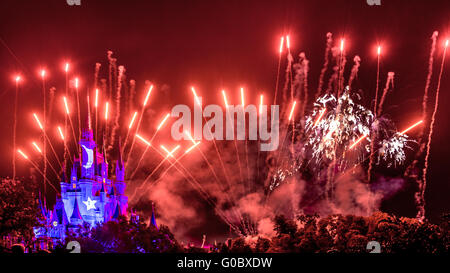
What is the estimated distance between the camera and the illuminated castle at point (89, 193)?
99625 mm

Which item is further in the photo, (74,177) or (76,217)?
(74,177)

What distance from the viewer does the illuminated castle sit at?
99.6 meters

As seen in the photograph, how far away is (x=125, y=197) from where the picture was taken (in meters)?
109

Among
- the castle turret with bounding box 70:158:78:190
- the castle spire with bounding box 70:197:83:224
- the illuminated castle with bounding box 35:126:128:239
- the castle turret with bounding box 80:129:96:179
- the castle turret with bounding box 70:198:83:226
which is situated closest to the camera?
the castle turret with bounding box 70:198:83:226

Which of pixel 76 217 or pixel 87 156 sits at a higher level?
pixel 87 156

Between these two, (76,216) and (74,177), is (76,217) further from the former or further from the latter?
(74,177)

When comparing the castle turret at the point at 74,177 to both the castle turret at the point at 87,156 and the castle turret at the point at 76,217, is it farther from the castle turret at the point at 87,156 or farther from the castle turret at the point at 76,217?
the castle turret at the point at 76,217

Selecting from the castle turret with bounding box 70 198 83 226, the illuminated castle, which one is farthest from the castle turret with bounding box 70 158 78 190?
the castle turret with bounding box 70 198 83 226

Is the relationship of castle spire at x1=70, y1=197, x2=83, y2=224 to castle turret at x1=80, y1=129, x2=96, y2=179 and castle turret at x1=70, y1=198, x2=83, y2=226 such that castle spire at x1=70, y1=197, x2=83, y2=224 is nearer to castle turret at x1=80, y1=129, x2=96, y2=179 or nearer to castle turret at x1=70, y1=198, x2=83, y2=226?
castle turret at x1=70, y1=198, x2=83, y2=226

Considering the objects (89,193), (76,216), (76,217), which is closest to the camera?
(76,217)

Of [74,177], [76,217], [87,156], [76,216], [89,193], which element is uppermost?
[87,156]

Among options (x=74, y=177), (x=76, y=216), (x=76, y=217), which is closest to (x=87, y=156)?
(x=74, y=177)

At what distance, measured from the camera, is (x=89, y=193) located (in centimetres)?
10206
